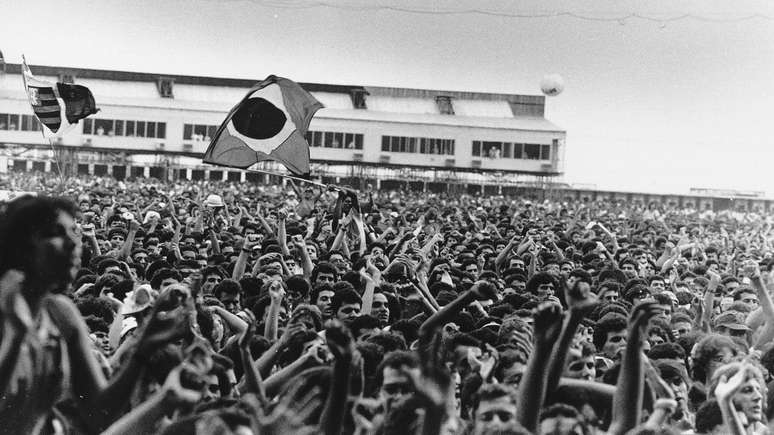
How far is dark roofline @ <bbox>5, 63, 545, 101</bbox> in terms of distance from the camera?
212 feet

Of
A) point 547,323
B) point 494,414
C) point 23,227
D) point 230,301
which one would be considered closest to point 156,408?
point 23,227

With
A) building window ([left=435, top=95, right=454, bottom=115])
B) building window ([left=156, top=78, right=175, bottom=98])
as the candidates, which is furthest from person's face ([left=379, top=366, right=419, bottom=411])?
building window ([left=156, top=78, right=175, bottom=98])

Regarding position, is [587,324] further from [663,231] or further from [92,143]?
[92,143]

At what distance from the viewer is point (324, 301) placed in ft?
25.4

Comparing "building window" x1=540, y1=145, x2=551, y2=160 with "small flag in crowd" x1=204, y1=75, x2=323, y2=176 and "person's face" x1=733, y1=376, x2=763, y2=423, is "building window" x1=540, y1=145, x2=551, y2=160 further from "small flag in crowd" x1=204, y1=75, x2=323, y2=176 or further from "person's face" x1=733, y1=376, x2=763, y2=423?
"person's face" x1=733, y1=376, x2=763, y2=423

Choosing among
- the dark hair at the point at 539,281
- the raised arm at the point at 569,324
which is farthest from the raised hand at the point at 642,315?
the dark hair at the point at 539,281

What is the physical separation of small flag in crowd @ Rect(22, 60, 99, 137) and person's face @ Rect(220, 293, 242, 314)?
24.9 feet

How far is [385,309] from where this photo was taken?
8000 millimetres

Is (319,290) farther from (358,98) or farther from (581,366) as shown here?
(358,98)

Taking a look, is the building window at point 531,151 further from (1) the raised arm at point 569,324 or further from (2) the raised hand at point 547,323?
(2) the raised hand at point 547,323

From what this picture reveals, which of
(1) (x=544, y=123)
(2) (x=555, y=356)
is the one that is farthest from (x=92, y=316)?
(1) (x=544, y=123)

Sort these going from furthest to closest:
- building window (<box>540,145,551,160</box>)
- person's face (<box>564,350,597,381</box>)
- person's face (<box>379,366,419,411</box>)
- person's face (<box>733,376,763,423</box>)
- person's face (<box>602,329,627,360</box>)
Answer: building window (<box>540,145,551,160</box>) → person's face (<box>602,329,627,360</box>) → person's face (<box>564,350,597,381</box>) → person's face (<box>733,376,763,423</box>) → person's face (<box>379,366,419,411</box>)

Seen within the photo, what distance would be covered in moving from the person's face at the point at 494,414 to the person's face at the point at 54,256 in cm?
155

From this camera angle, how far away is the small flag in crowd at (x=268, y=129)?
12180 mm
